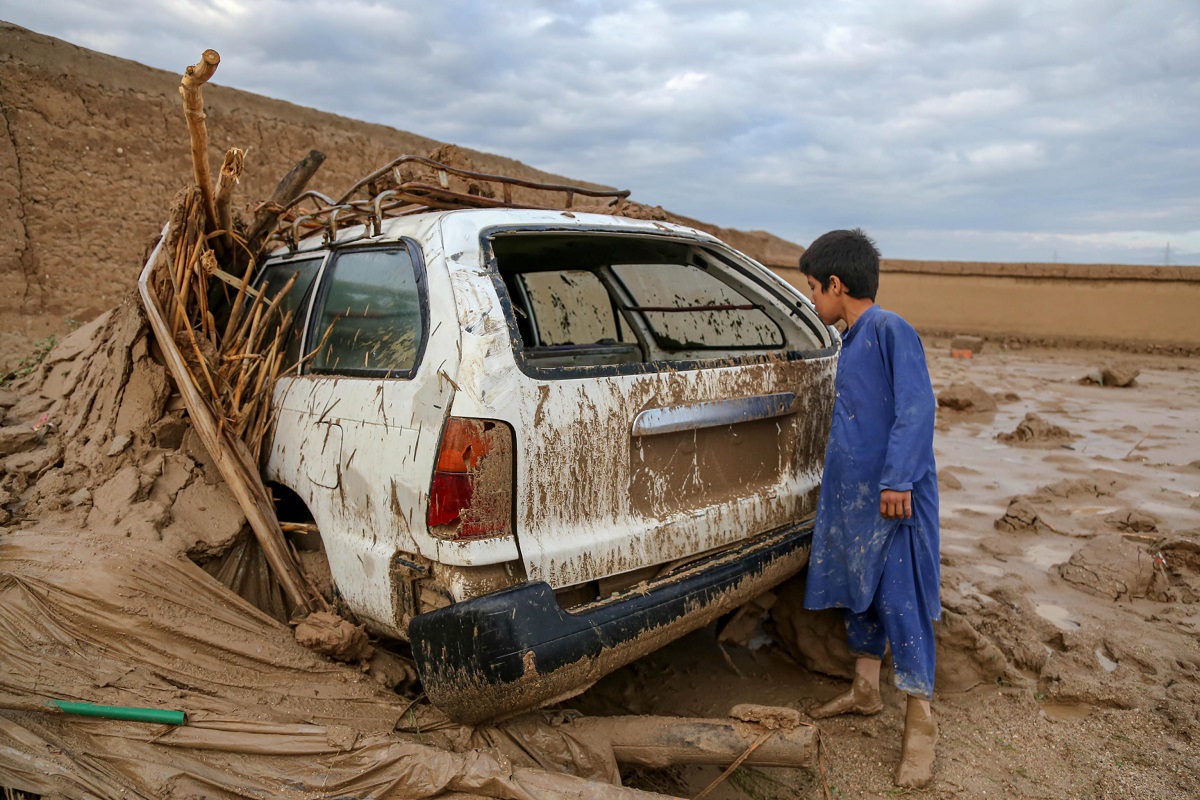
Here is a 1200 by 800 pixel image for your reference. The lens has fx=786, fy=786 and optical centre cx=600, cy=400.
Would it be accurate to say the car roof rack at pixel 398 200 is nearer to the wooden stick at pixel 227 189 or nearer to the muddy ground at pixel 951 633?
the wooden stick at pixel 227 189

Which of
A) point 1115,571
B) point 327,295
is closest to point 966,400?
point 1115,571

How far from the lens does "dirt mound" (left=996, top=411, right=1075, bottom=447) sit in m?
7.05

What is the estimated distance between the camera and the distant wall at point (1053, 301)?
46.8 ft

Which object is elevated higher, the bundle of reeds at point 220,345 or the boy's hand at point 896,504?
the bundle of reeds at point 220,345

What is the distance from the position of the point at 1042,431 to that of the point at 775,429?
18.1 feet

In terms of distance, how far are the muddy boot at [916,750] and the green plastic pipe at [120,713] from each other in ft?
7.08

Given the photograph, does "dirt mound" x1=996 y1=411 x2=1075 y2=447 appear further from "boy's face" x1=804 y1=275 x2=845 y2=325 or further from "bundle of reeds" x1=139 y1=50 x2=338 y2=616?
"bundle of reeds" x1=139 y1=50 x2=338 y2=616

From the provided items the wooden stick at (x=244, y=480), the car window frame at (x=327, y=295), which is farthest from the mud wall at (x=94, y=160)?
the car window frame at (x=327, y=295)

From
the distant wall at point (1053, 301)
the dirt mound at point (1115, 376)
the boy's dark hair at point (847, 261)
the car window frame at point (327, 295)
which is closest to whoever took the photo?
the car window frame at point (327, 295)

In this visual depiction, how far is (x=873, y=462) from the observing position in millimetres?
2609

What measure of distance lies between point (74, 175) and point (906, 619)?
9.37 meters

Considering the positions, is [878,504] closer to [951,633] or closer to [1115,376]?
[951,633]

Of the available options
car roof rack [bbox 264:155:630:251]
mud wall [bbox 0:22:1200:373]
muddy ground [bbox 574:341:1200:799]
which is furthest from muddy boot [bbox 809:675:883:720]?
mud wall [bbox 0:22:1200:373]

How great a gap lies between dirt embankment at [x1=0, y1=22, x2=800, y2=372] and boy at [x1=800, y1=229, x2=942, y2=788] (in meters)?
6.86
